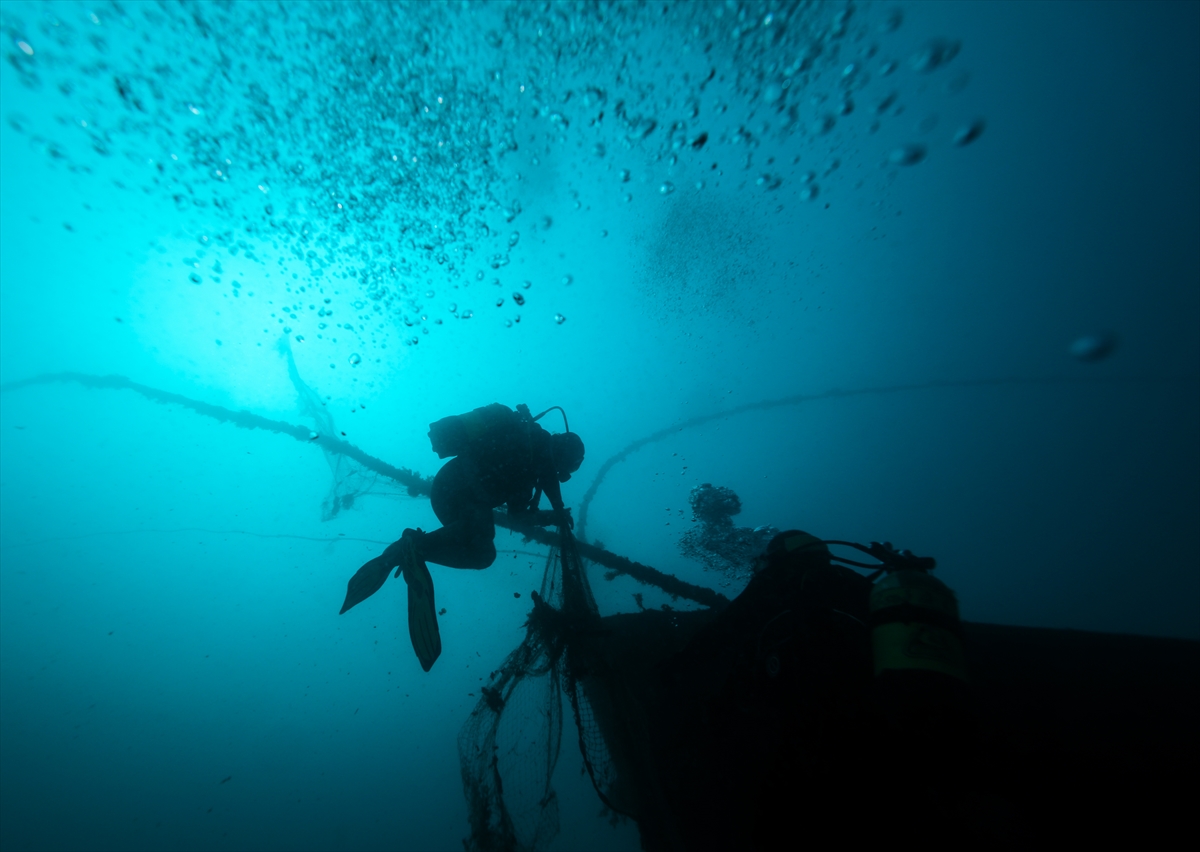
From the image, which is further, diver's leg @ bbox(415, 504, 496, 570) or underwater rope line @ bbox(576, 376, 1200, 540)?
underwater rope line @ bbox(576, 376, 1200, 540)

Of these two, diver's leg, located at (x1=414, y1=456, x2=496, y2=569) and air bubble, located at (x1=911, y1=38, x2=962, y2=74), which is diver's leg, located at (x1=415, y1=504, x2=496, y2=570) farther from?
air bubble, located at (x1=911, y1=38, x2=962, y2=74)

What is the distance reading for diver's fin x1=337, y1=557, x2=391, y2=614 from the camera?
4234mm

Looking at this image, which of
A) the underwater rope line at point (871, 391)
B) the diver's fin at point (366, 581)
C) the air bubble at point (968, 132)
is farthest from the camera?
the underwater rope line at point (871, 391)

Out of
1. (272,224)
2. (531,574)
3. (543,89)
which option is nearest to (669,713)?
(543,89)

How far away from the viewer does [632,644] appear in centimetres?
618

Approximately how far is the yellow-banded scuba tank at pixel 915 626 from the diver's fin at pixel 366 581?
4.32 m

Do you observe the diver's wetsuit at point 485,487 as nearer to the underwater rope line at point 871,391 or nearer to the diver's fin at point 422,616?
the diver's fin at point 422,616

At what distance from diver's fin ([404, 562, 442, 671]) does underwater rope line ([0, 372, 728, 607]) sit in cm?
256

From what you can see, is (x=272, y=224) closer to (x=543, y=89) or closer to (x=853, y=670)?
(x=543, y=89)

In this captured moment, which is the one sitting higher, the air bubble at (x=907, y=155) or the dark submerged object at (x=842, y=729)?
the air bubble at (x=907, y=155)

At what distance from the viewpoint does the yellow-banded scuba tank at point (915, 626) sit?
2.16m

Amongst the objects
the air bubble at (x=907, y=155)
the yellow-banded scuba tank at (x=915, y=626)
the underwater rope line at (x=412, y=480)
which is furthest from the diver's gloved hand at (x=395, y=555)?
the air bubble at (x=907, y=155)

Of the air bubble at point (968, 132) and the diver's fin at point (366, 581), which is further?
the air bubble at point (968, 132)

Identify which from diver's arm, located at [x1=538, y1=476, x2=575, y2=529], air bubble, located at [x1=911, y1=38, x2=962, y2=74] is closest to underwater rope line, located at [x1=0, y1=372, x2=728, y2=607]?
diver's arm, located at [x1=538, y1=476, x2=575, y2=529]
